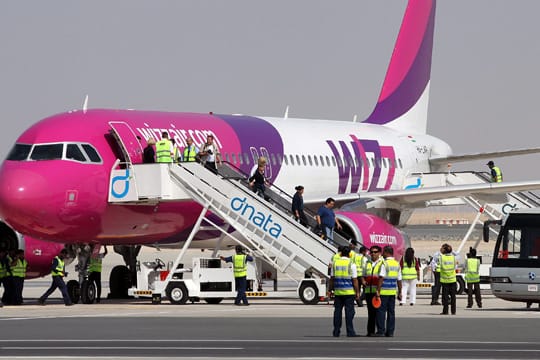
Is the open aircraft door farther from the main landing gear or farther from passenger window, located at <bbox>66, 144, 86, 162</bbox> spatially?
the main landing gear

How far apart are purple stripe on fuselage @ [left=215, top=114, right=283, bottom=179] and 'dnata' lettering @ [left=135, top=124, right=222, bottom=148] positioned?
1.21 meters

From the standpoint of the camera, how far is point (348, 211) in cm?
3528

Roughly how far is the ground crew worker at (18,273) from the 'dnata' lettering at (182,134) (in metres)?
4.25

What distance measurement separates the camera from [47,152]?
30.2 m

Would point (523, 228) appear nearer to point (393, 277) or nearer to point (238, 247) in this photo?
point (238, 247)

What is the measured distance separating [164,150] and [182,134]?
180 cm

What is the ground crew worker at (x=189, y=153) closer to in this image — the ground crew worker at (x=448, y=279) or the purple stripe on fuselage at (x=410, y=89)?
the ground crew worker at (x=448, y=279)

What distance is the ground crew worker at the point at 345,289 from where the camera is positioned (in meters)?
22.0

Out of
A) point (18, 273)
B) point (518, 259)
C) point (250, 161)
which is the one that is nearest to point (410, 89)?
point (250, 161)

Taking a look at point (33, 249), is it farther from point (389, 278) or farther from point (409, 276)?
point (389, 278)

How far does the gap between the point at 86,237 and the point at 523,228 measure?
391 inches

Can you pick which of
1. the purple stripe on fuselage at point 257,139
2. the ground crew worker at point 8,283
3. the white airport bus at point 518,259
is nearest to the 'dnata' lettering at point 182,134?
the purple stripe on fuselage at point 257,139

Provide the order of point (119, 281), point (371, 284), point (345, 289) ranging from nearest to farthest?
point (345, 289) < point (371, 284) < point (119, 281)

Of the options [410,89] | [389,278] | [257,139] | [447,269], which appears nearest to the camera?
[389,278]
